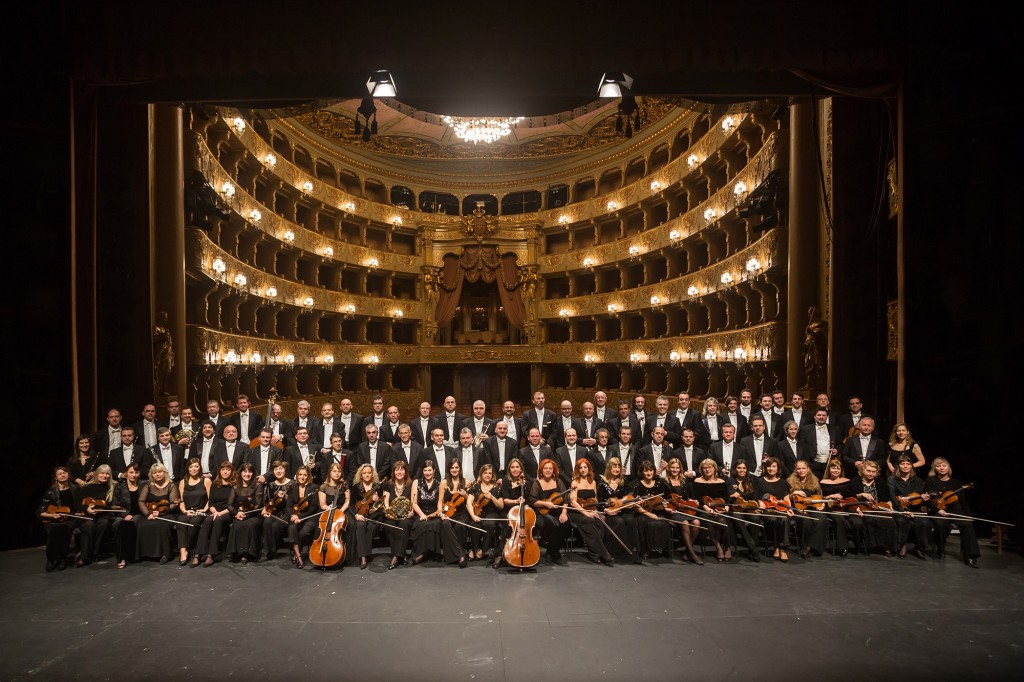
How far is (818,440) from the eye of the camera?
31.4 feet

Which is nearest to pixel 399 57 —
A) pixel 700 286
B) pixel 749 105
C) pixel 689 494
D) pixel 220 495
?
pixel 220 495

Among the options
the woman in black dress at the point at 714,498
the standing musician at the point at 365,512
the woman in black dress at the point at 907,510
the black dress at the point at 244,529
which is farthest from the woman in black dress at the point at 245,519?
the woman in black dress at the point at 907,510

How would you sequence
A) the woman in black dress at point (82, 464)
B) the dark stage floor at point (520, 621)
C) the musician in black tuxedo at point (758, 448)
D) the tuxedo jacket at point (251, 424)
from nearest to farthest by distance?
the dark stage floor at point (520, 621)
the woman in black dress at point (82, 464)
the musician in black tuxedo at point (758, 448)
the tuxedo jacket at point (251, 424)

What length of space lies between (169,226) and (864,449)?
1234cm

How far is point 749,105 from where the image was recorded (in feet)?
47.4

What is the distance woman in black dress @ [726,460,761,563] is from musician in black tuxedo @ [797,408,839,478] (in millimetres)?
1515

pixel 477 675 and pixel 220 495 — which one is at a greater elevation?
pixel 220 495

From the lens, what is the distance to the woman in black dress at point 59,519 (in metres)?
7.43

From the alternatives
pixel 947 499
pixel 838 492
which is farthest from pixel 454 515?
pixel 947 499

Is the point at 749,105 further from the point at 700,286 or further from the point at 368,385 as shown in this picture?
the point at 368,385

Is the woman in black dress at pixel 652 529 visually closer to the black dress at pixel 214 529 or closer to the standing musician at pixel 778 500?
the standing musician at pixel 778 500

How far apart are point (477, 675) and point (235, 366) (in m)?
14.2

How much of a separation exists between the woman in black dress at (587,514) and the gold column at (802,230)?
260 inches

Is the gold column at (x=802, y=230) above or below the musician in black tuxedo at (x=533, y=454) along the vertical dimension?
above
